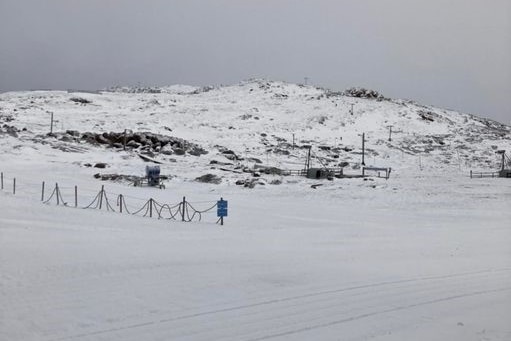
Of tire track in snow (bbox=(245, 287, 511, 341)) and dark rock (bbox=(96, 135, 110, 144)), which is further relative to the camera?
dark rock (bbox=(96, 135, 110, 144))

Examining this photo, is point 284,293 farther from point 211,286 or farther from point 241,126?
point 241,126

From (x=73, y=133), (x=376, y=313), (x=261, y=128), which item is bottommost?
(x=376, y=313)

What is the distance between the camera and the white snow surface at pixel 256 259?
8195 millimetres

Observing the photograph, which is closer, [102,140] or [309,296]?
[309,296]

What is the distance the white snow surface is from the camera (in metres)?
8.20

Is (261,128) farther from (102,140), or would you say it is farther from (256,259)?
(256,259)

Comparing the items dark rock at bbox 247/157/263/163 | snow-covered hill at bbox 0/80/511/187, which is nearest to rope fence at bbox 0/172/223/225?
snow-covered hill at bbox 0/80/511/187

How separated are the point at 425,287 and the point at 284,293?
2.95 m

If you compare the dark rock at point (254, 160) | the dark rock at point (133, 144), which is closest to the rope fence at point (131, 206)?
the dark rock at point (133, 144)

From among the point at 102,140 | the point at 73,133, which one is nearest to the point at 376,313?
the point at 102,140

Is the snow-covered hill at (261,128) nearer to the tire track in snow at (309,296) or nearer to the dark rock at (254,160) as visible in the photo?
the dark rock at (254,160)

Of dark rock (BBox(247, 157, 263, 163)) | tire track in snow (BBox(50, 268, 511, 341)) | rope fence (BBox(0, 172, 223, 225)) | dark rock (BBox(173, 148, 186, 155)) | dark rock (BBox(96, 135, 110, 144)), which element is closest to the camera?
tire track in snow (BBox(50, 268, 511, 341))

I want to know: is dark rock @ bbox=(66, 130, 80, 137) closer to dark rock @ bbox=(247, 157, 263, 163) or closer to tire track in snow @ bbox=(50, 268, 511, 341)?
dark rock @ bbox=(247, 157, 263, 163)

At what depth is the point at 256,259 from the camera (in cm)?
1382
